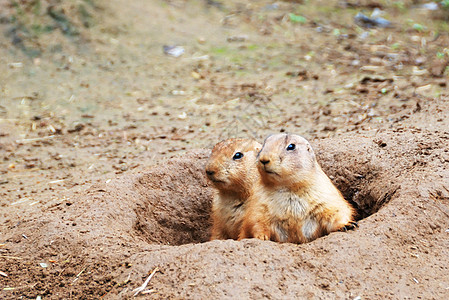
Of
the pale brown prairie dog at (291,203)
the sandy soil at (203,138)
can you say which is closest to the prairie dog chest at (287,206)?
the pale brown prairie dog at (291,203)

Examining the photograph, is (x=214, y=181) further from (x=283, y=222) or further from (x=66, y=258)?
(x=66, y=258)

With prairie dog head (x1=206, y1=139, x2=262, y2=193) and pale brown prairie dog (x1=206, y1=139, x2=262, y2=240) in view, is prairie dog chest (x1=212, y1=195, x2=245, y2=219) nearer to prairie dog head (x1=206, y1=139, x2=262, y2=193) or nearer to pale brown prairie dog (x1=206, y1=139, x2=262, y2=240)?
pale brown prairie dog (x1=206, y1=139, x2=262, y2=240)

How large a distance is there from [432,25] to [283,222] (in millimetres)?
8566

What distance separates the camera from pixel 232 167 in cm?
487

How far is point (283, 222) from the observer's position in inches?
173

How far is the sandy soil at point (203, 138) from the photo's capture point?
3.73 metres

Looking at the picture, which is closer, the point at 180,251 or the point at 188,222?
the point at 180,251

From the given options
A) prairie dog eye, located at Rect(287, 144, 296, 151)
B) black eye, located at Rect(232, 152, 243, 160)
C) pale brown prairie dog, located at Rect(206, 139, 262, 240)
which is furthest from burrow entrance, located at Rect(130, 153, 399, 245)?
black eye, located at Rect(232, 152, 243, 160)

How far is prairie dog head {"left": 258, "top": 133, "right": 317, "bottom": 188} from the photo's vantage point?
4.29 metres

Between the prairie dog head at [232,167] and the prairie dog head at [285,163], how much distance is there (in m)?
0.42

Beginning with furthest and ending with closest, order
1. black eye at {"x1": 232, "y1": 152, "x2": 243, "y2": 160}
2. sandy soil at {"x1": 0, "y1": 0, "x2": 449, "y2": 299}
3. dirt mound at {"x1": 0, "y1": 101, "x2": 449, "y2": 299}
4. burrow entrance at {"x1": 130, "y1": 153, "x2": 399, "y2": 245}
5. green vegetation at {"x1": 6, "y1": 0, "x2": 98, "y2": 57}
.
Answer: green vegetation at {"x1": 6, "y1": 0, "x2": 98, "y2": 57} → burrow entrance at {"x1": 130, "y1": 153, "x2": 399, "y2": 245} → black eye at {"x1": 232, "y1": 152, "x2": 243, "y2": 160} → sandy soil at {"x1": 0, "y1": 0, "x2": 449, "y2": 299} → dirt mound at {"x1": 0, "y1": 101, "x2": 449, "y2": 299}

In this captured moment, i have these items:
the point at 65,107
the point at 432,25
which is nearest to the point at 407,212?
the point at 65,107

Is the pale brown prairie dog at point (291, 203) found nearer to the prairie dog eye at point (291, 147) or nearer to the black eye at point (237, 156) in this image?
the prairie dog eye at point (291, 147)

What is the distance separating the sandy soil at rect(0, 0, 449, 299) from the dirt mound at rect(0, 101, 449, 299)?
0.04ft
